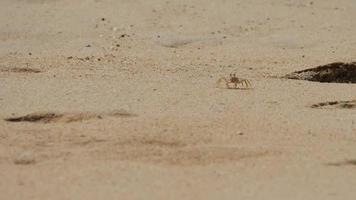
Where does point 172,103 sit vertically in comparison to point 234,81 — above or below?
below

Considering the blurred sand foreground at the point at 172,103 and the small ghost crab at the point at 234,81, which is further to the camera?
the small ghost crab at the point at 234,81

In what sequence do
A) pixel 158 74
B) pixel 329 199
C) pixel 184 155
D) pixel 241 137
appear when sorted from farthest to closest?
pixel 158 74 → pixel 241 137 → pixel 184 155 → pixel 329 199

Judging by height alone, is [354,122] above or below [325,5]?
below

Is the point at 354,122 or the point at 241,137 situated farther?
the point at 354,122

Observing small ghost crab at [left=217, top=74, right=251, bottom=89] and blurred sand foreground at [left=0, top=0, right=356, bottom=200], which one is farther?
small ghost crab at [left=217, top=74, right=251, bottom=89]

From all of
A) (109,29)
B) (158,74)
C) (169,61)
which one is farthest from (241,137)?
(109,29)

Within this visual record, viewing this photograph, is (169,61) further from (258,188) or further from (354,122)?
(258,188)

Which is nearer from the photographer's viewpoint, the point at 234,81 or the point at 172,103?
the point at 172,103

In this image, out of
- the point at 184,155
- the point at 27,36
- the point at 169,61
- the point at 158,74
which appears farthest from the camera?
the point at 27,36
